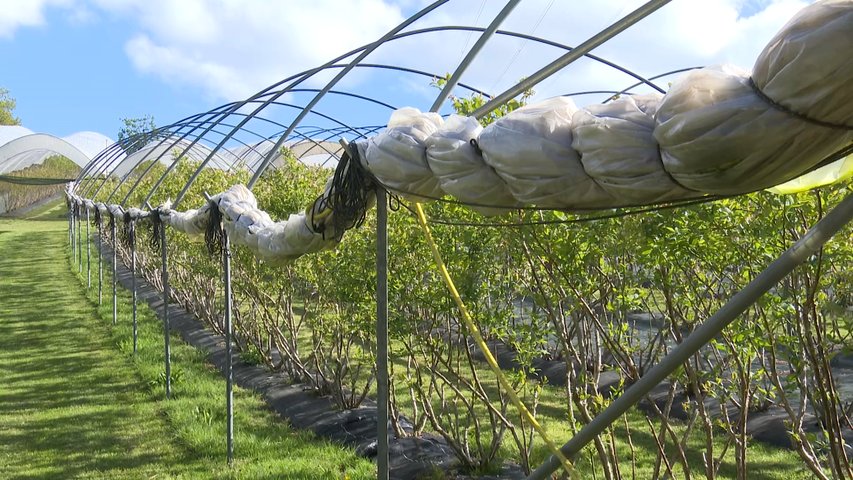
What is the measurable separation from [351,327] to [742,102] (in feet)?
15.7

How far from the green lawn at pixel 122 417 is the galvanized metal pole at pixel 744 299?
3.67m

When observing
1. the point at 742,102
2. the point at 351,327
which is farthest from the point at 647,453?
the point at 742,102

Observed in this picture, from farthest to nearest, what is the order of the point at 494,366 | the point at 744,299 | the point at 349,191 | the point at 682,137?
the point at 349,191
the point at 494,366
the point at 744,299
the point at 682,137

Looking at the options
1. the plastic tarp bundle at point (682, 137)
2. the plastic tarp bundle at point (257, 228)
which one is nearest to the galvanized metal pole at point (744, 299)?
the plastic tarp bundle at point (682, 137)

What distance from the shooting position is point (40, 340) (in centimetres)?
1092

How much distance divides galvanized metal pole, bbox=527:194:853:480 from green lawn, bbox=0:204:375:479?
3674 millimetres

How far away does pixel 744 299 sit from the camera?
1.66 m

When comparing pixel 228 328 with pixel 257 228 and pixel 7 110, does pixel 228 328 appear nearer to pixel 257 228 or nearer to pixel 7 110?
pixel 257 228

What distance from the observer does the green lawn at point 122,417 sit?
575 centimetres

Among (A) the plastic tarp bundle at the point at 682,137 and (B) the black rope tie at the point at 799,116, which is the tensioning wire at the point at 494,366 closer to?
(A) the plastic tarp bundle at the point at 682,137

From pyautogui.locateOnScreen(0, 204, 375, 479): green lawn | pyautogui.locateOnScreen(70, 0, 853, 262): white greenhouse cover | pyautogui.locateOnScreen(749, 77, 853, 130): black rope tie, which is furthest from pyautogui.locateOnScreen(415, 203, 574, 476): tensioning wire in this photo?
pyautogui.locateOnScreen(0, 204, 375, 479): green lawn

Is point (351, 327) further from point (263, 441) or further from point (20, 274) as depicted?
point (20, 274)

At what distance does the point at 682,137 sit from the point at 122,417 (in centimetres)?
692

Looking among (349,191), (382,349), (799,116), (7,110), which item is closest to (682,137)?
(799,116)
